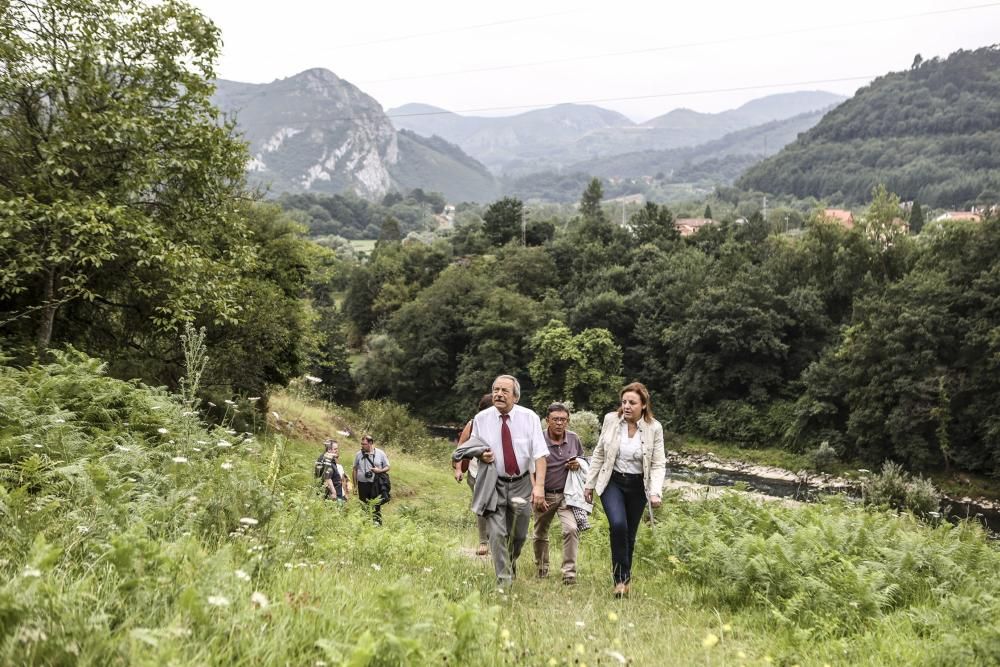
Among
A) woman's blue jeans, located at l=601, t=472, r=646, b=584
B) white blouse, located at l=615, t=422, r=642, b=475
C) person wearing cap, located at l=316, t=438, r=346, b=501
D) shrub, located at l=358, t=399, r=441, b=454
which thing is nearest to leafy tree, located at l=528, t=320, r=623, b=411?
shrub, located at l=358, t=399, r=441, b=454

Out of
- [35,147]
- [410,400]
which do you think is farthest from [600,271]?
[35,147]

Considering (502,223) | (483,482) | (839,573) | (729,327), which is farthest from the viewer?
(502,223)

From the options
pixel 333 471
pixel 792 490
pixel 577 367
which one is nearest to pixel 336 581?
pixel 333 471

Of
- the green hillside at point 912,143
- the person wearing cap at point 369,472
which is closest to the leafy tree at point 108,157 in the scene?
the person wearing cap at point 369,472

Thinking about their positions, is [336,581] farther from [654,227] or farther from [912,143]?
[912,143]

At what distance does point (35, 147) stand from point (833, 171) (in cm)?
16495

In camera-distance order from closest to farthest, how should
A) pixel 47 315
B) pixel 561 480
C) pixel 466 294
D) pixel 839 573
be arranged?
pixel 839 573 → pixel 561 480 → pixel 47 315 → pixel 466 294

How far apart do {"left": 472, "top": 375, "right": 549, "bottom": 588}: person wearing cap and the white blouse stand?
0.76m

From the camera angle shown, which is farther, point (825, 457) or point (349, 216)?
point (349, 216)

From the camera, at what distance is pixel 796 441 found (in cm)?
4325

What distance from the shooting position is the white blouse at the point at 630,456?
6297mm

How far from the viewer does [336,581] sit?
368cm

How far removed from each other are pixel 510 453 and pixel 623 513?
1.28m

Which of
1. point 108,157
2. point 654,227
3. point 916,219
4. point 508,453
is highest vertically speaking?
point 108,157
